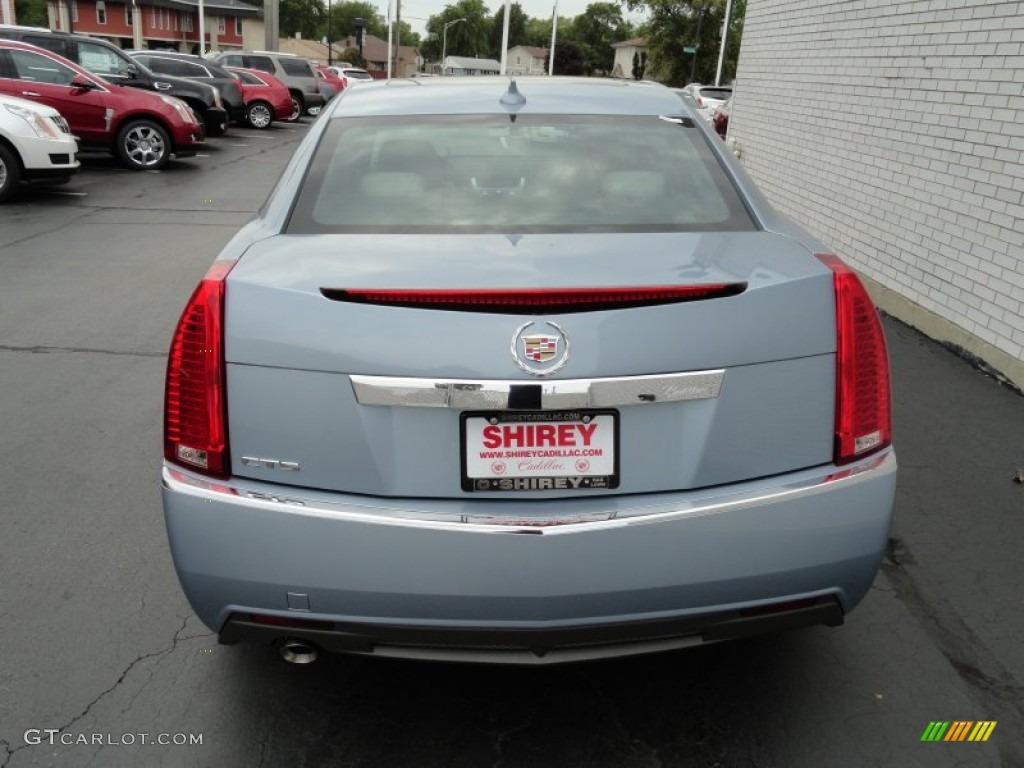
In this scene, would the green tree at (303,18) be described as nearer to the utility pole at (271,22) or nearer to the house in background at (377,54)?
the house in background at (377,54)

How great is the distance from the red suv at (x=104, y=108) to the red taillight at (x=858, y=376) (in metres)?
15.3

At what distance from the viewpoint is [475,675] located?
3.06 m

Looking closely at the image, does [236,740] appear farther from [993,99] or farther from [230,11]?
[230,11]

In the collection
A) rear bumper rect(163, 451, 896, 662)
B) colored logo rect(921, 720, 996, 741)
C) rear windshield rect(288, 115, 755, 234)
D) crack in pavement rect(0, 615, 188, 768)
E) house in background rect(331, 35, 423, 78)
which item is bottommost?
house in background rect(331, 35, 423, 78)

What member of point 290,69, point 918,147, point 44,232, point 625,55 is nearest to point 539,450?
point 918,147

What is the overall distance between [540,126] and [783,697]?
1.98 meters

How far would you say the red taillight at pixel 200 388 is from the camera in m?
2.40

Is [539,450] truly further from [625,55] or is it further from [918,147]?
[625,55]

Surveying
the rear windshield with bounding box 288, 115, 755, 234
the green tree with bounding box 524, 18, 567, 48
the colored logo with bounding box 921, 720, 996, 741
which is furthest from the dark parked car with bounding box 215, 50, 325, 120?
the green tree with bounding box 524, 18, 567, 48

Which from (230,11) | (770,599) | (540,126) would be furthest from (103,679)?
(230,11)

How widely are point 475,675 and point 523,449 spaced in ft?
3.45

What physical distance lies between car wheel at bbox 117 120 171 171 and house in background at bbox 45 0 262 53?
6068cm

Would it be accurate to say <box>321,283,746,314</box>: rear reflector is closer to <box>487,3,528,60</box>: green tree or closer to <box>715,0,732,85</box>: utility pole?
<box>715,0,732,85</box>: utility pole

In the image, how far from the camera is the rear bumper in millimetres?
2299
